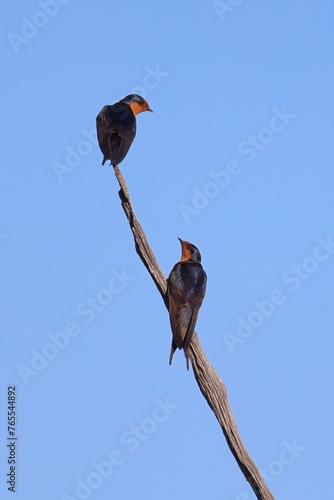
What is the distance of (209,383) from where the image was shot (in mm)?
9156

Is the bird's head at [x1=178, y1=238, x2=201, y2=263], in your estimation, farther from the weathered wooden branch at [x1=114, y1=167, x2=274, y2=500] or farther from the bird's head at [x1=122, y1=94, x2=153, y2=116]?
the bird's head at [x1=122, y1=94, x2=153, y2=116]

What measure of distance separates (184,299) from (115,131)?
2113 millimetres

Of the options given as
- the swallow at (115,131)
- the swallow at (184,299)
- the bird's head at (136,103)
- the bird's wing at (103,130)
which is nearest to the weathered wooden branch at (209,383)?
the swallow at (184,299)

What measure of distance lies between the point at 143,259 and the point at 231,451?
1.95 meters

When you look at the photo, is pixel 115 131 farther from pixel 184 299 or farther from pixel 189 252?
pixel 184 299

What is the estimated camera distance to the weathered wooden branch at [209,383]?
29.0 ft

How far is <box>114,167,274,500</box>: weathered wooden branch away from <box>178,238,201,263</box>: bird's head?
2.68ft

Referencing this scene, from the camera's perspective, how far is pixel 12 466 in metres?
10.8

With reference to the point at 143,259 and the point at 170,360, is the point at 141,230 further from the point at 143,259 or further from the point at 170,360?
the point at 170,360

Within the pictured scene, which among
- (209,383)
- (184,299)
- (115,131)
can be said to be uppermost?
(115,131)

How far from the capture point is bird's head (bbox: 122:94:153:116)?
13.0 meters

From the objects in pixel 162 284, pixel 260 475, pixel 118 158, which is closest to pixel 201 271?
pixel 162 284

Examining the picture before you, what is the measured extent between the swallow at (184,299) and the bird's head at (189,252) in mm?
387

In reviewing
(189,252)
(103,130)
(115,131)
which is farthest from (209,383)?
(103,130)
